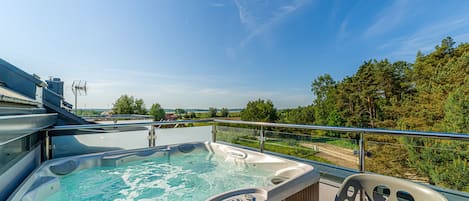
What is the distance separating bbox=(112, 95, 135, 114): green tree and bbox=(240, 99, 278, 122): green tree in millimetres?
11041

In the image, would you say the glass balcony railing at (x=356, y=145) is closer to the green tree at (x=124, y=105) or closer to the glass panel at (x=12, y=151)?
the glass panel at (x=12, y=151)

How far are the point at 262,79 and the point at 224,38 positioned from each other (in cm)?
551

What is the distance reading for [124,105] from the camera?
36.6 feet

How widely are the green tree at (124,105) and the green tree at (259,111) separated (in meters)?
11.0

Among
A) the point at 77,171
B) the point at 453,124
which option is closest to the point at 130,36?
the point at 77,171

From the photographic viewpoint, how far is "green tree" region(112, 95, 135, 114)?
10539mm

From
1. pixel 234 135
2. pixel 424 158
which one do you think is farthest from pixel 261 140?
pixel 424 158

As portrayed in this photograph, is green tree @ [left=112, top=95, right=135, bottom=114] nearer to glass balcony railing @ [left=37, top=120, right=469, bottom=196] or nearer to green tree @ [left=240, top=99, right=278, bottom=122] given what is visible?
glass balcony railing @ [left=37, top=120, right=469, bottom=196]

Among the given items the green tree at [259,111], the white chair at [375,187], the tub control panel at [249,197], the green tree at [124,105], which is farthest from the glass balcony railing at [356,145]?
the green tree at [259,111]

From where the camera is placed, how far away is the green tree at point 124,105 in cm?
1054

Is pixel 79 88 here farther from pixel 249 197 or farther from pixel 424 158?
pixel 424 158

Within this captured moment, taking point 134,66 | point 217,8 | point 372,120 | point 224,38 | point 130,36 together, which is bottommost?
point 372,120

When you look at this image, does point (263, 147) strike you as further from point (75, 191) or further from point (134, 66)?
point (134, 66)

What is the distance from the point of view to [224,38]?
7.57 metres
